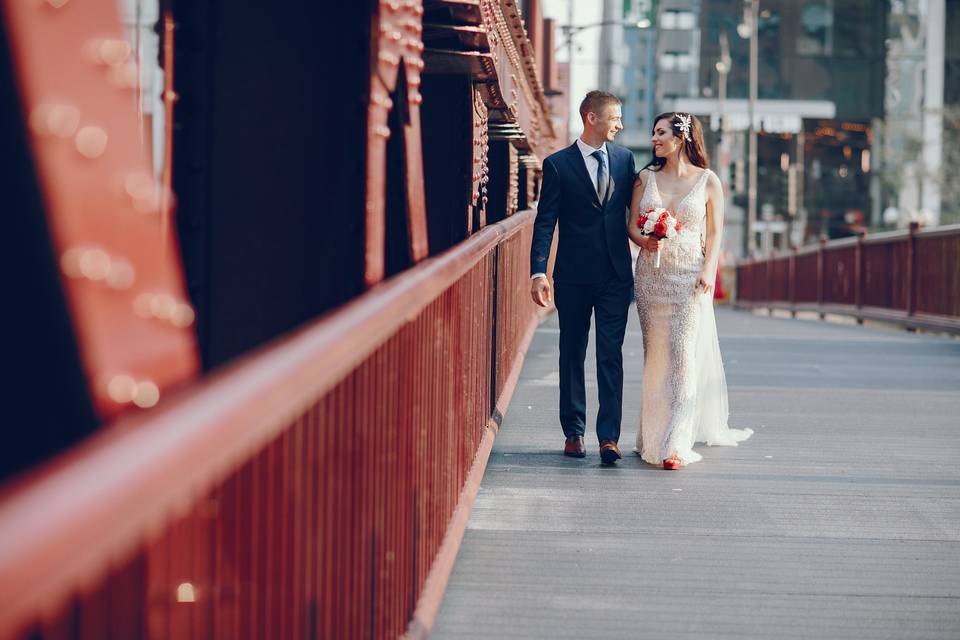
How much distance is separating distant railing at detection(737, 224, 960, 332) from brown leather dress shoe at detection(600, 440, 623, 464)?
435 inches

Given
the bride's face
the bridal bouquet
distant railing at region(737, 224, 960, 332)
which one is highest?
the bride's face

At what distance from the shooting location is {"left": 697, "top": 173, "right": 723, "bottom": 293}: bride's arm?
784cm

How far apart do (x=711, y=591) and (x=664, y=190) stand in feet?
10.5

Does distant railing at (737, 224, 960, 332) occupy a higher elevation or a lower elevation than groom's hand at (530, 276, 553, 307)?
lower

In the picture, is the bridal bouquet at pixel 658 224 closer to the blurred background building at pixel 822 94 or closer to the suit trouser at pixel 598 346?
the suit trouser at pixel 598 346

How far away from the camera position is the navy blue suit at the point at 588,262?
780 cm

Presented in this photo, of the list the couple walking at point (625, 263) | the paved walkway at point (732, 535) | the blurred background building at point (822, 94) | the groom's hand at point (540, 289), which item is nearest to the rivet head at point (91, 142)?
the paved walkway at point (732, 535)

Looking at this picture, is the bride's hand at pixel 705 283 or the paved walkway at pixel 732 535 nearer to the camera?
A: the paved walkway at pixel 732 535

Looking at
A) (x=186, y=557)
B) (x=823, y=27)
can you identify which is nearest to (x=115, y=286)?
(x=186, y=557)

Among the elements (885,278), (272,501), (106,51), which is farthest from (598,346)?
(885,278)

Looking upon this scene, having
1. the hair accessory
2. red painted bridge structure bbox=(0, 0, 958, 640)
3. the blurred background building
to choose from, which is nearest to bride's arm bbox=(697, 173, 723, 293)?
the hair accessory

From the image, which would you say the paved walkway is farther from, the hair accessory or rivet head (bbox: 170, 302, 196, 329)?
rivet head (bbox: 170, 302, 196, 329)

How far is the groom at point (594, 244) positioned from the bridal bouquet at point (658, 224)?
0.18 m

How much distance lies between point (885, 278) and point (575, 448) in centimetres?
1513
